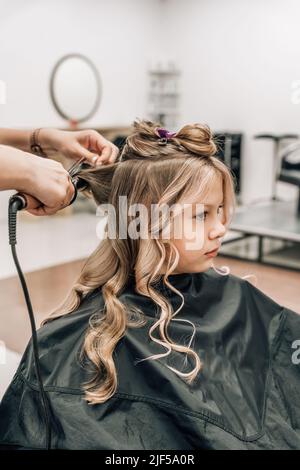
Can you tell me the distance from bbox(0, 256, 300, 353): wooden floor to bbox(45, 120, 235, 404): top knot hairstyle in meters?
1.29

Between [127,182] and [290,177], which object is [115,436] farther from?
[290,177]

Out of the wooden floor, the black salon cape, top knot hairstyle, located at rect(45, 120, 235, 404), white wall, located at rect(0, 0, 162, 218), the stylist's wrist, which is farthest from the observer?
white wall, located at rect(0, 0, 162, 218)

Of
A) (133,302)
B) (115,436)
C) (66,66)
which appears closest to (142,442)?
(115,436)

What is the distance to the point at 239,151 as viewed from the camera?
6.66 metres

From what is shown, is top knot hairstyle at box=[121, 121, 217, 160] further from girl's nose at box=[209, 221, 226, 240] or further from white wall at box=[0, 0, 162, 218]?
white wall at box=[0, 0, 162, 218]

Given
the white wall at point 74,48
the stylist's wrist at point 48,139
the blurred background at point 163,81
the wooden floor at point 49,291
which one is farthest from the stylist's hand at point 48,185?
the white wall at point 74,48

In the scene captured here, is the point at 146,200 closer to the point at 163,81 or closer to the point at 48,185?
the point at 48,185

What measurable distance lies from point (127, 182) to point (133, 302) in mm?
315

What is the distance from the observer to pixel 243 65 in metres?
6.55

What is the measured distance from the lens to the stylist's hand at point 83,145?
1439mm

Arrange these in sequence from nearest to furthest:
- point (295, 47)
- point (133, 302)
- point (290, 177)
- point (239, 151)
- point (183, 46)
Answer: point (133, 302) → point (290, 177) → point (295, 47) → point (239, 151) → point (183, 46)

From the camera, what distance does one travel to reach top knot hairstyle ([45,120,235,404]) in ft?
4.20

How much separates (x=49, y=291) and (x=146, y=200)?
2080 mm

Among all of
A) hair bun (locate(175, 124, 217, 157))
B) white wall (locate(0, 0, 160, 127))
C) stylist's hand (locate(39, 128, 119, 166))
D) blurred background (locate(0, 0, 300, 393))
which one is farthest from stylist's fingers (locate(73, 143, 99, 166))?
white wall (locate(0, 0, 160, 127))
